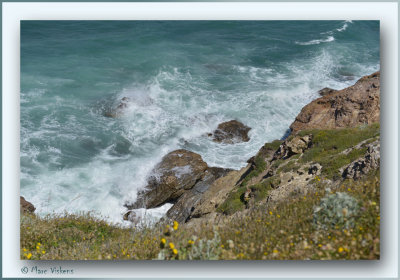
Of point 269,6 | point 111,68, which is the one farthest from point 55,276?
point 111,68

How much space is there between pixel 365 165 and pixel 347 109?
27.0 ft

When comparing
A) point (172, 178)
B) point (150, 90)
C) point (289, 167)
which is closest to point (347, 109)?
point (289, 167)

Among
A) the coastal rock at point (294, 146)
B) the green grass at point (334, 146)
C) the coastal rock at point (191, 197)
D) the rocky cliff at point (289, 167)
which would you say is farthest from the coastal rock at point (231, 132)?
the green grass at point (334, 146)

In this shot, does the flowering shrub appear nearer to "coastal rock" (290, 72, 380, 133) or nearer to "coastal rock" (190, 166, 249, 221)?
"coastal rock" (190, 166, 249, 221)

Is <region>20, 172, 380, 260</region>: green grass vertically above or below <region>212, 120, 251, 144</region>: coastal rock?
below

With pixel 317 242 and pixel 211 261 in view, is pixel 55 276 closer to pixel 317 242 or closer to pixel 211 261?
pixel 211 261

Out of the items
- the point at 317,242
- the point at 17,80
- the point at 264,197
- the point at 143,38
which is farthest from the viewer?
the point at 143,38

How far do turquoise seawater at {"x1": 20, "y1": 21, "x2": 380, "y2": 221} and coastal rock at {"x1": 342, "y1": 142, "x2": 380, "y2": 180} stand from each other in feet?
19.0

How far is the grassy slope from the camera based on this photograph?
624cm

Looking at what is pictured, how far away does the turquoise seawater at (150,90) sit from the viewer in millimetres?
14547

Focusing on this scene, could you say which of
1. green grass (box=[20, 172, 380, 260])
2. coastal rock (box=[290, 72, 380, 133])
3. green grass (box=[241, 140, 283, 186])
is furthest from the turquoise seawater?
green grass (box=[20, 172, 380, 260])

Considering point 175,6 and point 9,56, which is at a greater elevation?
point 175,6

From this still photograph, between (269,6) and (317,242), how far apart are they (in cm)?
511

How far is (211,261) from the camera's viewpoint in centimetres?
667
